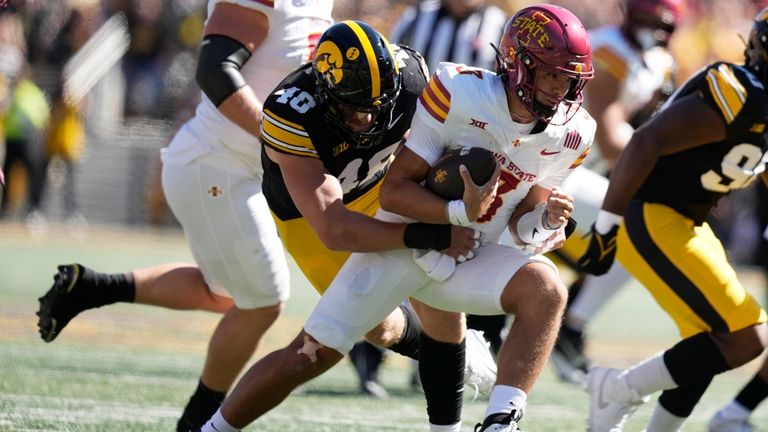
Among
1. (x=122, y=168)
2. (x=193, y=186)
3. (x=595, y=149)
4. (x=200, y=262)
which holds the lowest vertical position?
(x=122, y=168)

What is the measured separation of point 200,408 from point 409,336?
0.86 metres

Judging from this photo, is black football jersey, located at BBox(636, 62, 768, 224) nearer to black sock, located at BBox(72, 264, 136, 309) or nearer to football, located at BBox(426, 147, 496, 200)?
football, located at BBox(426, 147, 496, 200)

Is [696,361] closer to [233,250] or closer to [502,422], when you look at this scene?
[502,422]

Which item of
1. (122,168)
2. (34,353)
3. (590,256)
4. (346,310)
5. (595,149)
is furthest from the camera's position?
(122,168)

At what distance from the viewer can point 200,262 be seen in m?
5.01

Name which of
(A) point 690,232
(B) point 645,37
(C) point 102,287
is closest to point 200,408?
(C) point 102,287

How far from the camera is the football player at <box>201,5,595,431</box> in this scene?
3.78 metres

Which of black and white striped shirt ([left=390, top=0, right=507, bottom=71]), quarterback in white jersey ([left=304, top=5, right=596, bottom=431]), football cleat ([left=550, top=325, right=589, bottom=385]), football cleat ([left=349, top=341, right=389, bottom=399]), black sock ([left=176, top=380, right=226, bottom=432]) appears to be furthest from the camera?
black and white striped shirt ([left=390, top=0, right=507, bottom=71])

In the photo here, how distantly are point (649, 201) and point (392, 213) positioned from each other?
4.96 feet

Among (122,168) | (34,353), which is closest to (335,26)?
(34,353)

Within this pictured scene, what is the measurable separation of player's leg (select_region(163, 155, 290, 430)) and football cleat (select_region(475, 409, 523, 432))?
142cm

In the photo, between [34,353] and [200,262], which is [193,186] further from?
[34,353]

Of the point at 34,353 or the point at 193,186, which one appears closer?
the point at 193,186

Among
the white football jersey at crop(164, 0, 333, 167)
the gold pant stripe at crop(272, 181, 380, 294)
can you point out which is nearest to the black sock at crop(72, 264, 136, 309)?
the white football jersey at crop(164, 0, 333, 167)
